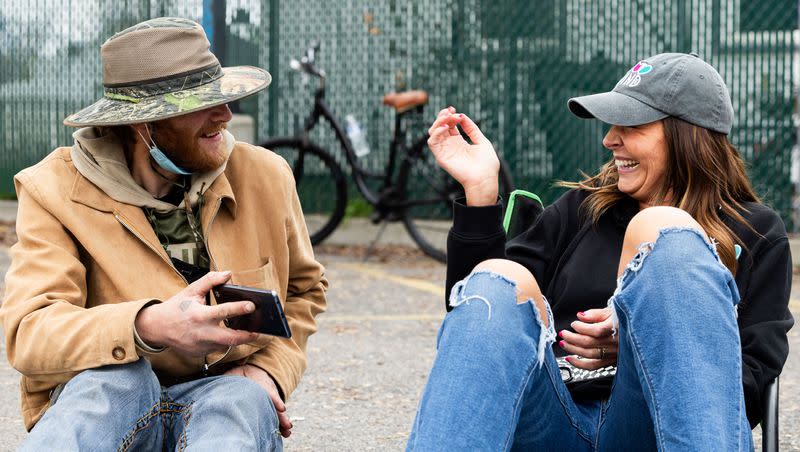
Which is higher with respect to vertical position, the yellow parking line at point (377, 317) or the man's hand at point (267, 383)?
the man's hand at point (267, 383)

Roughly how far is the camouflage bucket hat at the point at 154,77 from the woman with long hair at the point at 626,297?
0.65m

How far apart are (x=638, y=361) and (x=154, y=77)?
1.36 meters

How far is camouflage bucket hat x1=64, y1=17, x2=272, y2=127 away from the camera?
111 inches

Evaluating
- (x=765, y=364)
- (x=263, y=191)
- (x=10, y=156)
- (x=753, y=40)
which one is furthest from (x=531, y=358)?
(x=10, y=156)

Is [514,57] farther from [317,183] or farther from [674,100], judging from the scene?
[674,100]

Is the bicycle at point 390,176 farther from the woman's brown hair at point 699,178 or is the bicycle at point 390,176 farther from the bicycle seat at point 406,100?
the woman's brown hair at point 699,178

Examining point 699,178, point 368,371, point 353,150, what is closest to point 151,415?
point 699,178

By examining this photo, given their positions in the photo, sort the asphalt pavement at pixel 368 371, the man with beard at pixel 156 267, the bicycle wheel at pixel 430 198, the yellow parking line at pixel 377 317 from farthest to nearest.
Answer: the bicycle wheel at pixel 430 198
the yellow parking line at pixel 377 317
the asphalt pavement at pixel 368 371
the man with beard at pixel 156 267

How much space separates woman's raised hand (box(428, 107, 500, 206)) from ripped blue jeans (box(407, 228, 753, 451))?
0.37m

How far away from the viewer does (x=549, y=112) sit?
890cm

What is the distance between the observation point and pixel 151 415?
2646 millimetres

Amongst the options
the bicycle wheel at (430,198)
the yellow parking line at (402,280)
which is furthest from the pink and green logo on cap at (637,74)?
the bicycle wheel at (430,198)

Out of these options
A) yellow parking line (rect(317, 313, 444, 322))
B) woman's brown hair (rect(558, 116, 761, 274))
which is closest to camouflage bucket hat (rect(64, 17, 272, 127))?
woman's brown hair (rect(558, 116, 761, 274))

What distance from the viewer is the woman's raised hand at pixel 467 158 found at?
9.86ft
